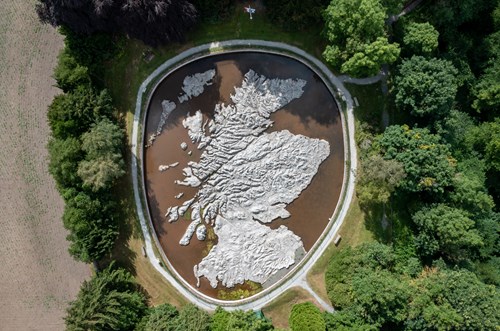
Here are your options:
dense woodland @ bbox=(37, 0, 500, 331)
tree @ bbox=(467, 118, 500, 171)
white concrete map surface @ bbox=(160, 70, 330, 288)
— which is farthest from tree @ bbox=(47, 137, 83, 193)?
tree @ bbox=(467, 118, 500, 171)

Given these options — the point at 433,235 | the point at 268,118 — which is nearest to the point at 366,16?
the point at 268,118

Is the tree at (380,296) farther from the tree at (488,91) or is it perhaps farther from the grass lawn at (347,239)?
the tree at (488,91)

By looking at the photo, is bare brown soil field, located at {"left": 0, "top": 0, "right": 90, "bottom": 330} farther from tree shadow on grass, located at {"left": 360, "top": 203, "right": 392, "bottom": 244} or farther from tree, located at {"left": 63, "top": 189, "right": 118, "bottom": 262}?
tree shadow on grass, located at {"left": 360, "top": 203, "right": 392, "bottom": 244}

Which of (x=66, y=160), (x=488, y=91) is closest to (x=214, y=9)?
(x=66, y=160)

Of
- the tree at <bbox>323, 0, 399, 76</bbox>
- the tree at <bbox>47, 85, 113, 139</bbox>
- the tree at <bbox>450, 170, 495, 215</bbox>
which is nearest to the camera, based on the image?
the tree at <bbox>323, 0, 399, 76</bbox>

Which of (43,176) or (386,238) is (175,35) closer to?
(43,176)

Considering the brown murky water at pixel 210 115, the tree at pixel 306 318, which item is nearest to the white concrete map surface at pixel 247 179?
the brown murky water at pixel 210 115
